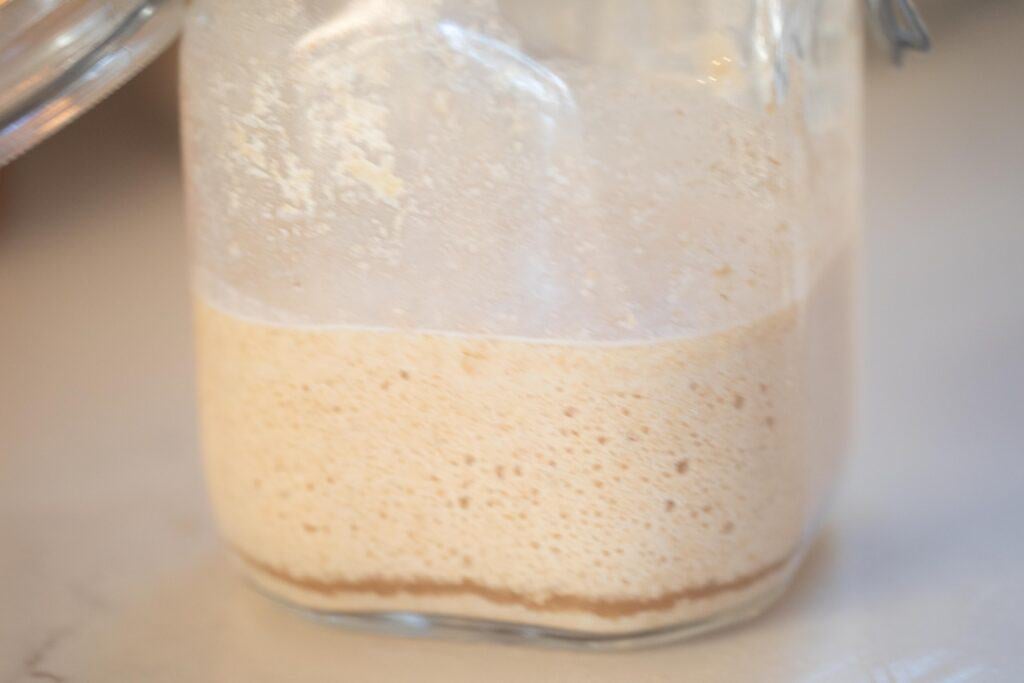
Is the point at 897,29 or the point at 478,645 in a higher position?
the point at 897,29

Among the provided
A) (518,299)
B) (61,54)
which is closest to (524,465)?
(518,299)

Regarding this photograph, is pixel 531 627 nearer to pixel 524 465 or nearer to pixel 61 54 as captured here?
pixel 524 465

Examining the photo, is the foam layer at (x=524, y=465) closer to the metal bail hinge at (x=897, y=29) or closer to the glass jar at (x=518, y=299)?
the glass jar at (x=518, y=299)

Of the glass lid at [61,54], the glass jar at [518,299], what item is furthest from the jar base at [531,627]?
the glass lid at [61,54]

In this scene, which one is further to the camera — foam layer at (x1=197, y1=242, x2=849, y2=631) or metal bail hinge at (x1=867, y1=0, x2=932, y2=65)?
metal bail hinge at (x1=867, y1=0, x2=932, y2=65)

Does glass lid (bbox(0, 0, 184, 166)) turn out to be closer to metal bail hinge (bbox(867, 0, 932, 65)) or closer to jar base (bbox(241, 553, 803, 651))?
jar base (bbox(241, 553, 803, 651))

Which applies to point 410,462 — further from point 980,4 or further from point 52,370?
point 980,4

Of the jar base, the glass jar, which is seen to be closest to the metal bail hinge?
the glass jar
